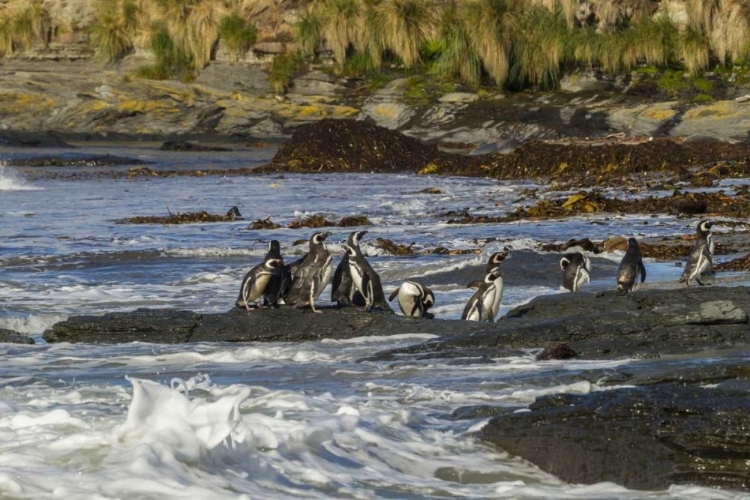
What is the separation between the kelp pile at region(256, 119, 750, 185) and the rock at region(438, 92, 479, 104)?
9.39 feet

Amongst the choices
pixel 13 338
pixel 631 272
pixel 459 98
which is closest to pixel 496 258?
pixel 631 272

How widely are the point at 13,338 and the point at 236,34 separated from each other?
27.9m

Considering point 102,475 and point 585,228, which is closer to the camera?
point 102,475

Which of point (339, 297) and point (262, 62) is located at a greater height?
point (262, 62)

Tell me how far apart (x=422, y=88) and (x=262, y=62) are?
5.17 meters

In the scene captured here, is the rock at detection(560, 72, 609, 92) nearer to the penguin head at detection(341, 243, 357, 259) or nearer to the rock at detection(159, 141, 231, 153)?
the rock at detection(159, 141, 231, 153)

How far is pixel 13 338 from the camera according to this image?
876cm

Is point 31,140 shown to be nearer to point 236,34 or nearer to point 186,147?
point 186,147

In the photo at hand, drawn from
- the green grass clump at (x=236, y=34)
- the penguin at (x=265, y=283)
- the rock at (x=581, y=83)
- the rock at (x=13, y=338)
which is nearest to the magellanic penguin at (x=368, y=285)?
the penguin at (x=265, y=283)

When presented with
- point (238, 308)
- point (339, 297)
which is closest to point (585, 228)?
point (339, 297)

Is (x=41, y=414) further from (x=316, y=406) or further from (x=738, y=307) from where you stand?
(x=738, y=307)

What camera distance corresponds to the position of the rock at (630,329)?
7.50 meters

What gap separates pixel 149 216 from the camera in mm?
18625

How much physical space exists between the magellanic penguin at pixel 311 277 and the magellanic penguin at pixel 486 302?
1.09 meters
